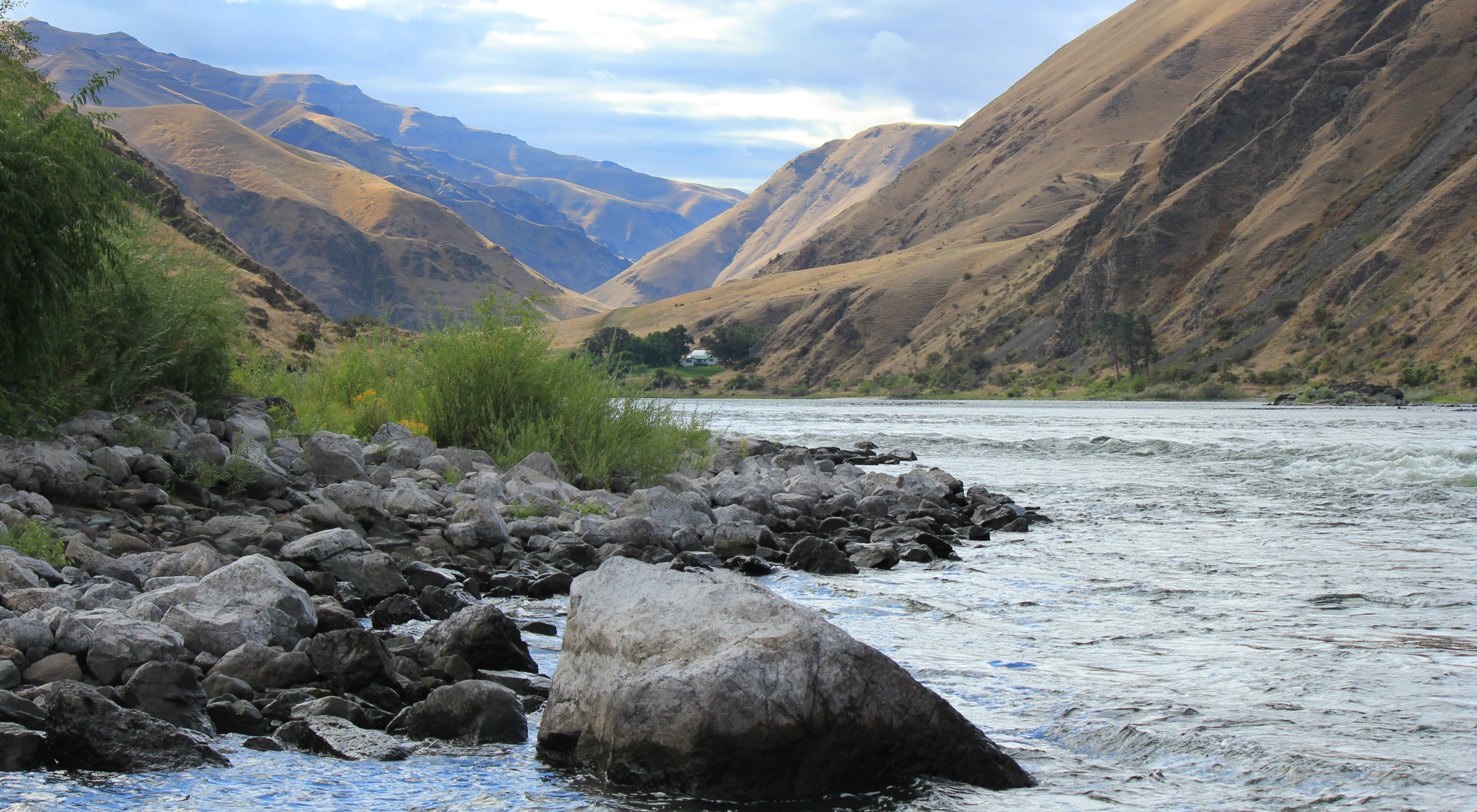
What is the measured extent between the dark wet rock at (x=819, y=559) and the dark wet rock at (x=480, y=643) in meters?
6.26

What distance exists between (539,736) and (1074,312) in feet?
418

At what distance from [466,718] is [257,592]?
2.53 metres

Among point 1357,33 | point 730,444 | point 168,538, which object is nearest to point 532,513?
point 168,538

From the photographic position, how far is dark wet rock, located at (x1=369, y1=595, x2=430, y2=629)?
921 cm

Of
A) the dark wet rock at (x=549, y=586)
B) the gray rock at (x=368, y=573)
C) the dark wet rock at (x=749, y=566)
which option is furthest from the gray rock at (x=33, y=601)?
the dark wet rock at (x=749, y=566)

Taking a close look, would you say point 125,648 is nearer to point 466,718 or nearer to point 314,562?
point 466,718

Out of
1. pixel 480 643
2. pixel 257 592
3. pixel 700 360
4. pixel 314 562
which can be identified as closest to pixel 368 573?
pixel 314 562

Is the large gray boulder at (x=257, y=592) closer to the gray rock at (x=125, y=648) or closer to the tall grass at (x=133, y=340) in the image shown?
the gray rock at (x=125, y=648)

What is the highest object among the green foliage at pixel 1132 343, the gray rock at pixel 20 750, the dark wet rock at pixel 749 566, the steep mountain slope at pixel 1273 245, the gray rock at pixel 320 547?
the steep mountain slope at pixel 1273 245

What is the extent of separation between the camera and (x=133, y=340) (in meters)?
14.0

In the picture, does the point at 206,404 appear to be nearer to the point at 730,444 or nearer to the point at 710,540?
the point at 710,540

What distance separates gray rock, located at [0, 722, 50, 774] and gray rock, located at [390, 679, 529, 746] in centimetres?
186

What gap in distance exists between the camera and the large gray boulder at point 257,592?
7.97 m

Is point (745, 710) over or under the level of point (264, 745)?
over
